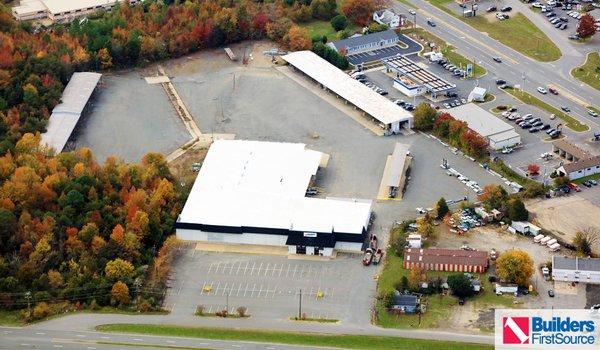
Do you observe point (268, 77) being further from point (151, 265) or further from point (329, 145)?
point (151, 265)

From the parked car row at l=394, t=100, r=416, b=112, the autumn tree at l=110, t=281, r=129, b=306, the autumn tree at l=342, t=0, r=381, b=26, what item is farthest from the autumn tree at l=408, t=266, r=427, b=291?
the autumn tree at l=342, t=0, r=381, b=26

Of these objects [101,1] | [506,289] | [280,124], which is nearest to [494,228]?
[506,289]

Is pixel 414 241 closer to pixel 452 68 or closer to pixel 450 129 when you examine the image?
pixel 450 129

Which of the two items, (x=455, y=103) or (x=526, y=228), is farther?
(x=455, y=103)

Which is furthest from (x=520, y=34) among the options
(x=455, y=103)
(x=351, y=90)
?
(x=351, y=90)

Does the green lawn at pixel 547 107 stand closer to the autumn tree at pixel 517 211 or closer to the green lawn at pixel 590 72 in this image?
the green lawn at pixel 590 72

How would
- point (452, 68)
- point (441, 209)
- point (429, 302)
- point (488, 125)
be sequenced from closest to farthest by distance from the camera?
point (429, 302)
point (441, 209)
point (488, 125)
point (452, 68)

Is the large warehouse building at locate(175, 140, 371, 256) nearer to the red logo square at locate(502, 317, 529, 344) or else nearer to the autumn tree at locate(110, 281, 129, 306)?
the autumn tree at locate(110, 281, 129, 306)
